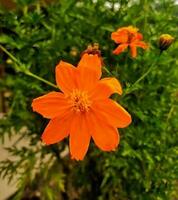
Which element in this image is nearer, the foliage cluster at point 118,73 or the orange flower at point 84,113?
the orange flower at point 84,113

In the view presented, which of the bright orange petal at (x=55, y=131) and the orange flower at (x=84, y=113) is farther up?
the orange flower at (x=84, y=113)

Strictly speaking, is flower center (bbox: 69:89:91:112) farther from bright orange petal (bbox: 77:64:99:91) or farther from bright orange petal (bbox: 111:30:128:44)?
bright orange petal (bbox: 111:30:128:44)

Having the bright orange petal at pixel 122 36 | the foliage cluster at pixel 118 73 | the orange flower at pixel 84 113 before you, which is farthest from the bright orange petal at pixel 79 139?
the foliage cluster at pixel 118 73

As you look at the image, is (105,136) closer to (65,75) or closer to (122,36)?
(65,75)

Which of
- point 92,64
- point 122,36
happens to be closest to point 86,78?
point 92,64

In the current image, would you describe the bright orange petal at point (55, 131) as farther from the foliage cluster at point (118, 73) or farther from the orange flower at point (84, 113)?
the foliage cluster at point (118, 73)

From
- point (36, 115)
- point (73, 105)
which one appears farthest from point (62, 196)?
point (73, 105)

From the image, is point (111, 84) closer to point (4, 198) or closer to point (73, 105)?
point (73, 105)
